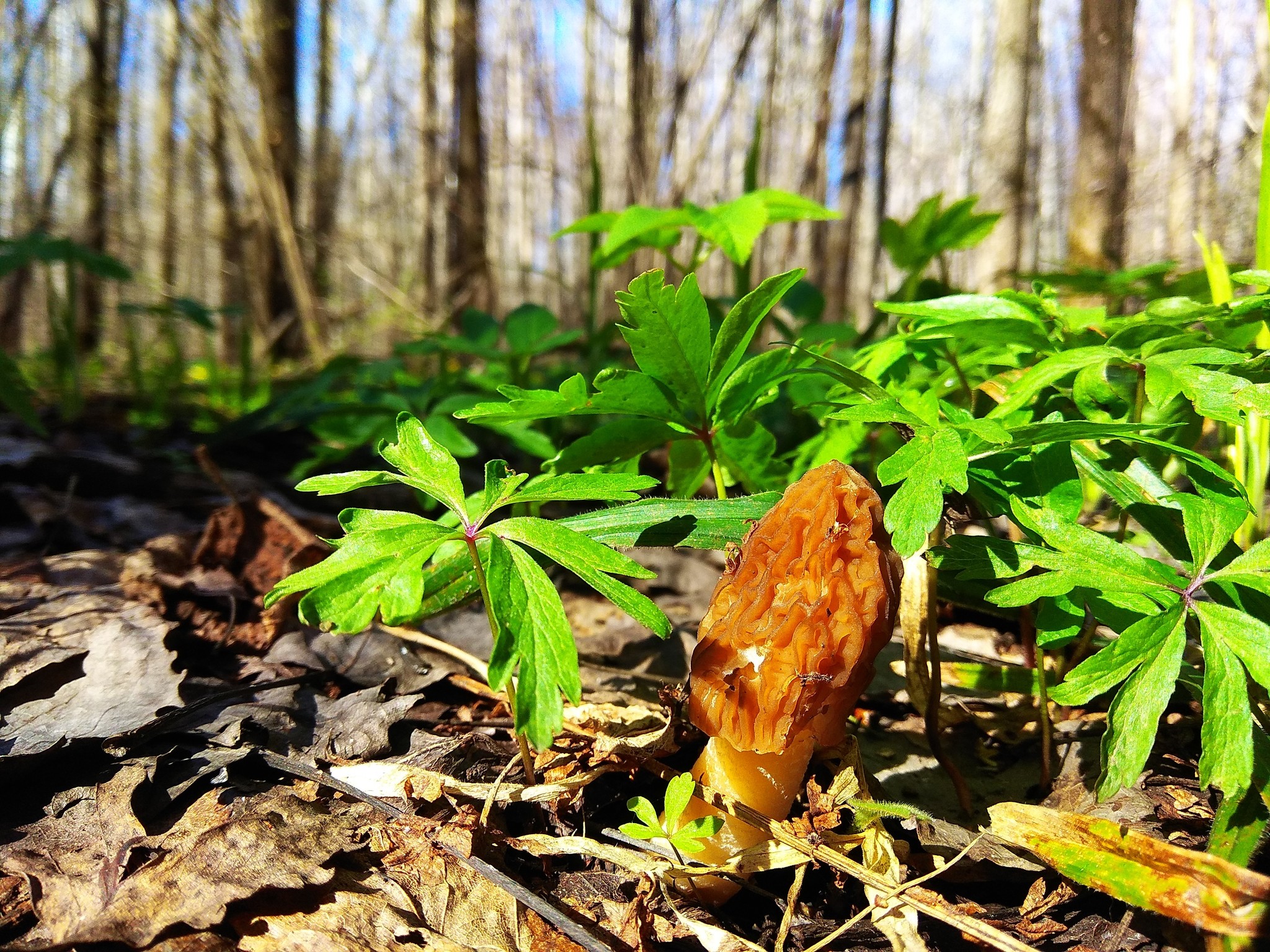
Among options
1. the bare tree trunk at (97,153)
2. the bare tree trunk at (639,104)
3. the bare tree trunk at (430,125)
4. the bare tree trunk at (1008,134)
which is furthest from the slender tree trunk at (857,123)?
the bare tree trunk at (97,153)

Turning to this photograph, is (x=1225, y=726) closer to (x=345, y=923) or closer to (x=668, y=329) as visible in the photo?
(x=668, y=329)

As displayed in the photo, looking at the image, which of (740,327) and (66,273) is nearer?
(740,327)

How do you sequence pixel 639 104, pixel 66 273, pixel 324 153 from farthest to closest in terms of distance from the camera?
1. pixel 324 153
2. pixel 639 104
3. pixel 66 273

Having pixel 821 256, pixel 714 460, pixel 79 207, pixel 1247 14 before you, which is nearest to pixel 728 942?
→ pixel 714 460

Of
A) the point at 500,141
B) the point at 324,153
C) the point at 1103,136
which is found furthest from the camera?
the point at 500,141

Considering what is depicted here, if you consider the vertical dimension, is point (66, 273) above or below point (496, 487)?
above

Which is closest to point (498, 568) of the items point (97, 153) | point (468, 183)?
point (468, 183)

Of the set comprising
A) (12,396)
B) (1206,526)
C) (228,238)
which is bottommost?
(1206,526)
